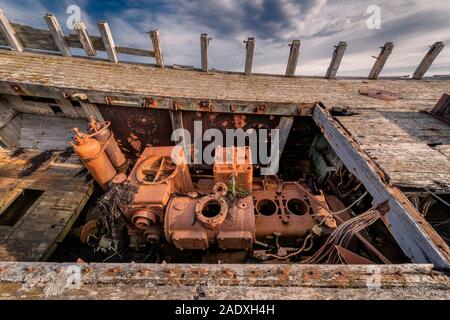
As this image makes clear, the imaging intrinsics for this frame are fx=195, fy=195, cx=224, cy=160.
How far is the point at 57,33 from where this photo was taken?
5.93 m

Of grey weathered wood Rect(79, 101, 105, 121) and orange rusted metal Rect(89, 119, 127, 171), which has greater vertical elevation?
grey weathered wood Rect(79, 101, 105, 121)

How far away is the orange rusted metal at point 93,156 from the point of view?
12.8 feet

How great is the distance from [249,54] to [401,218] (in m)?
6.17

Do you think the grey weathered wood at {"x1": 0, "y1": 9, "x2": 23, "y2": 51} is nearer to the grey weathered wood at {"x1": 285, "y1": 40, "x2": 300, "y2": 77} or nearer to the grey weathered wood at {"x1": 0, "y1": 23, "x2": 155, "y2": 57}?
the grey weathered wood at {"x1": 0, "y1": 23, "x2": 155, "y2": 57}

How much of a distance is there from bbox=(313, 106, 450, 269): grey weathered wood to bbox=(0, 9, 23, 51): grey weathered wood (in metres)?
9.43

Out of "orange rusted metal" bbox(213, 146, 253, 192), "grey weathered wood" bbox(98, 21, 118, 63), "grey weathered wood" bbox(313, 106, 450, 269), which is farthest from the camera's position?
"grey weathered wood" bbox(98, 21, 118, 63)

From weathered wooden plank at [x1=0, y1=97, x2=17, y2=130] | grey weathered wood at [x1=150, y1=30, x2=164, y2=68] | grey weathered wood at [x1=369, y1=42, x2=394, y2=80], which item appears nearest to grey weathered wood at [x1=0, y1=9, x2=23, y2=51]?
weathered wooden plank at [x1=0, y1=97, x2=17, y2=130]

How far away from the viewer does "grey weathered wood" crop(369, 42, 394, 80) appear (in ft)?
21.7

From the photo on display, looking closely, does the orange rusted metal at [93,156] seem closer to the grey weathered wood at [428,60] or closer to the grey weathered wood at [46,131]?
the grey weathered wood at [46,131]

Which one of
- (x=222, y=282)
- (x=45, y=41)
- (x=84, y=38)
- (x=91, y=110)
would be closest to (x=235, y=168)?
(x=222, y=282)

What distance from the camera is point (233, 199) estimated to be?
3408mm

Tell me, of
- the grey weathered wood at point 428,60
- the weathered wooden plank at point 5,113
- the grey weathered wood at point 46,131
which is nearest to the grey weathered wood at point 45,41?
the weathered wooden plank at point 5,113

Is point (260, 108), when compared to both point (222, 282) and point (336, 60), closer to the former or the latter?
point (222, 282)
